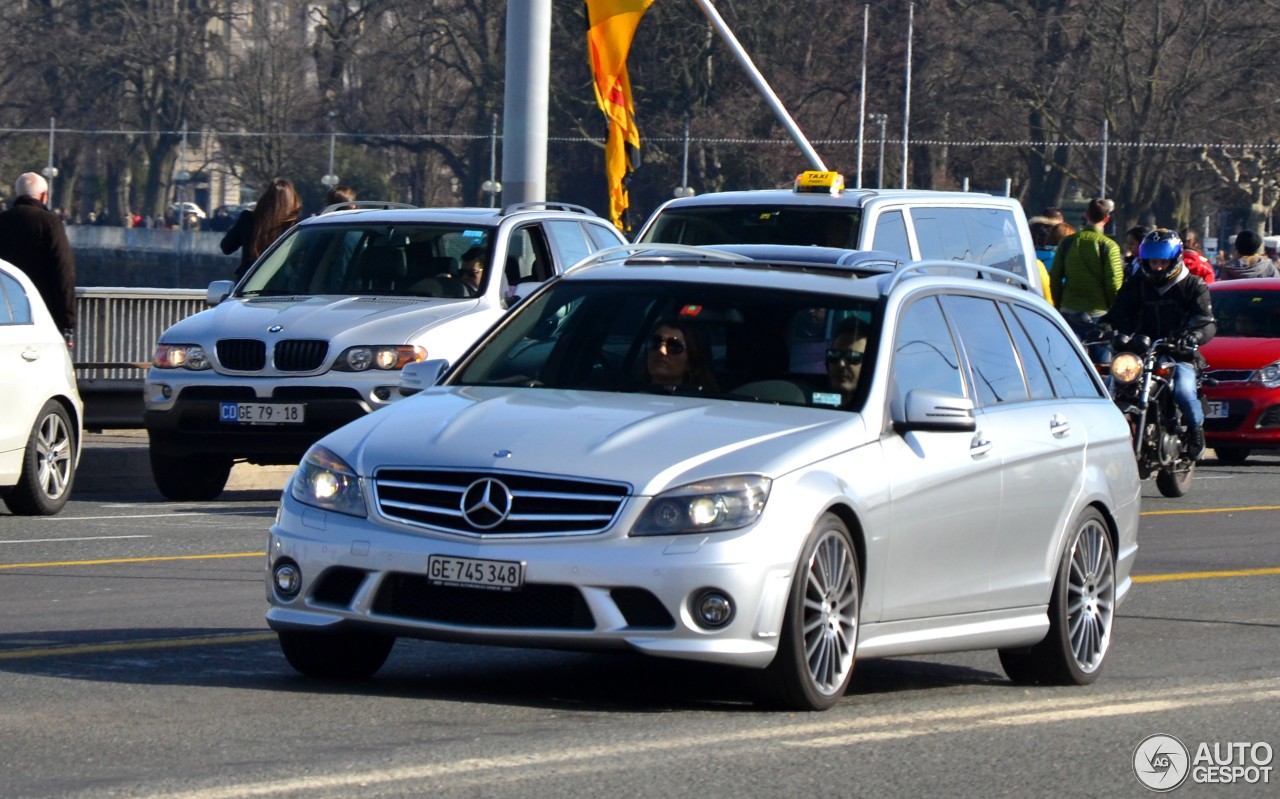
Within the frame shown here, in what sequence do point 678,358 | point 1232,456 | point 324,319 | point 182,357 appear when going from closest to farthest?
point 678,358 < point 324,319 < point 182,357 < point 1232,456

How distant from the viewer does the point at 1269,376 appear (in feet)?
67.9

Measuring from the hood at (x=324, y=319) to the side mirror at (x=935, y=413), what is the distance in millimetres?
7393

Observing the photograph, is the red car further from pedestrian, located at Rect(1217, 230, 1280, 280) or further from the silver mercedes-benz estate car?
the silver mercedes-benz estate car

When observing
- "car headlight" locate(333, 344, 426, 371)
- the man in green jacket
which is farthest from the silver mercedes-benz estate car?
the man in green jacket

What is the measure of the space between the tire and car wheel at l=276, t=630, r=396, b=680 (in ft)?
35.7

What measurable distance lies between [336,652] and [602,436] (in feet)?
3.96

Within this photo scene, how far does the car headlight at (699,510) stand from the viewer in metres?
6.95

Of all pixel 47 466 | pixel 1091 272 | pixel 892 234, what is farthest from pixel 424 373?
pixel 1091 272

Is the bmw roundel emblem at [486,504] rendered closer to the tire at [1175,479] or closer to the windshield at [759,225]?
the windshield at [759,225]

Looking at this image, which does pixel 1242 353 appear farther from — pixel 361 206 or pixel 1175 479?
pixel 361 206

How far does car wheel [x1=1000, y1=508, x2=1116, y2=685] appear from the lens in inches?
337

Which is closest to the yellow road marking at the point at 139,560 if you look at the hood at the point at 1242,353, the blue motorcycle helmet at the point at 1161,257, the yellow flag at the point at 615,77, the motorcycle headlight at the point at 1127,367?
the motorcycle headlight at the point at 1127,367

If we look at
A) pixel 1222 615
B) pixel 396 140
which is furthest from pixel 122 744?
pixel 396 140

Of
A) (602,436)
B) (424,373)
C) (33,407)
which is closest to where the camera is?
(602,436)
